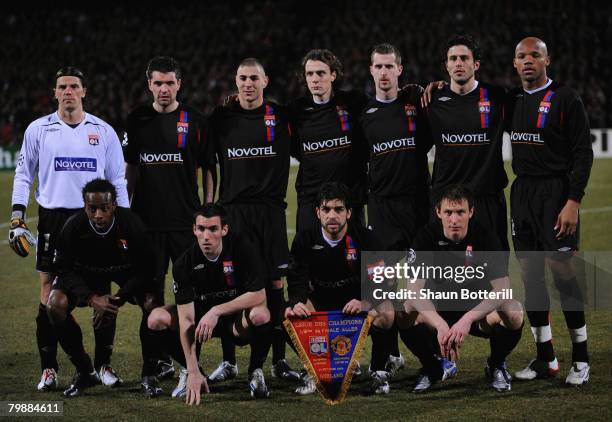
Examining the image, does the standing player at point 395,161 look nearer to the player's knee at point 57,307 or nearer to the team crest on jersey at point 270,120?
Answer: the team crest on jersey at point 270,120

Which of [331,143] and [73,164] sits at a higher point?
[331,143]

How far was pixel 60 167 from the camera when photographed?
6.07 metres

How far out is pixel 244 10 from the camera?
32375 mm

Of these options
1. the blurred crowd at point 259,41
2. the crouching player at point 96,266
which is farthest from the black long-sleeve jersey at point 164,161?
the blurred crowd at point 259,41

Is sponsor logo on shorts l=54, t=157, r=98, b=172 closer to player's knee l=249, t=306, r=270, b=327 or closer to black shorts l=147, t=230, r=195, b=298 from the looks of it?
black shorts l=147, t=230, r=195, b=298

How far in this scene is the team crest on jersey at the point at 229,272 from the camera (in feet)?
18.6

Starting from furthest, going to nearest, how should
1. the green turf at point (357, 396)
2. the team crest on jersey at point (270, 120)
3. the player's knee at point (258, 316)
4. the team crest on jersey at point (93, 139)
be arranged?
1. the team crest on jersey at point (270, 120)
2. the team crest on jersey at point (93, 139)
3. the player's knee at point (258, 316)
4. the green turf at point (357, 396)

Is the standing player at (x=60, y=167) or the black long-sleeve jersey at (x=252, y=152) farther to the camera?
the black long-sleeve jersey at (x=252, y=152)

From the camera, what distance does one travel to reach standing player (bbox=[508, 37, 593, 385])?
18.9 ft

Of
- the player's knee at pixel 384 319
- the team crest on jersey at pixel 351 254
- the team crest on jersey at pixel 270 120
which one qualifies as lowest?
the player's knee at pixel 384 319

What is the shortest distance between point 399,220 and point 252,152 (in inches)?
42.8

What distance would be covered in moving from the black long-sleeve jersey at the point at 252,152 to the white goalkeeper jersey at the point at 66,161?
0.68 m

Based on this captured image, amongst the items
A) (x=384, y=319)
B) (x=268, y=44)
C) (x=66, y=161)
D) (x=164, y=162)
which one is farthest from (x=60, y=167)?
(x=268, y=44)

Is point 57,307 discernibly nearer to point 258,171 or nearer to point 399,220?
point 258,171
